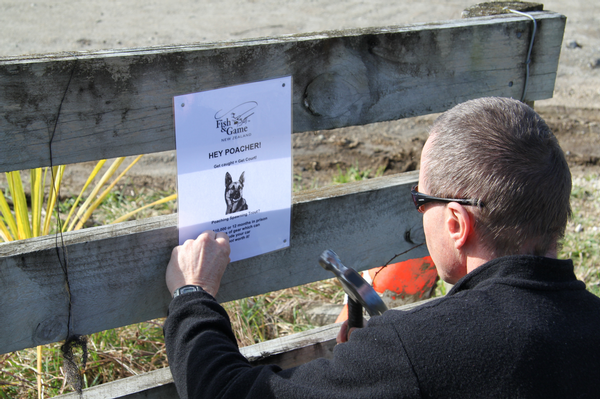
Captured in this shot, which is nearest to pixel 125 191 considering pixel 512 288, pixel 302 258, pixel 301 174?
pixel 301 174

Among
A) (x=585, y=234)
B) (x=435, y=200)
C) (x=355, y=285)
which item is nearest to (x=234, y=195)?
(x=355, y=285)

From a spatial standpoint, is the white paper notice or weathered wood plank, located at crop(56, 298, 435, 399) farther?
weathered wood plank, located at crop(56, 298, 435, 399)

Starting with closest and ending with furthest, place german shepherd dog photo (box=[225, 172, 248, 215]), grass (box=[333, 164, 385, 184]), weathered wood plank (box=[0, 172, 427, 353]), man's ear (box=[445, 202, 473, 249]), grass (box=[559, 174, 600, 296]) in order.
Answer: man's ear (box=[445, 202, 473, 249]) → weathered wood plank (box=[0, 172, 427, 353]) → german shepherd dog photo (box=[225, 172, 248, 215]) → grass (box=[559, 174, 600, 296]) → grass (box=[333, 164, 385, 184])

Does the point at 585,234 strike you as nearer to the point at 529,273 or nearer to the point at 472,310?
the point at 529,273

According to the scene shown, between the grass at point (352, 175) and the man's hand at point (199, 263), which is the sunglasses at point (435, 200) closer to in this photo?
the man's hand at point (199, 263)

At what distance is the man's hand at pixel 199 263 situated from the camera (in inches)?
59.5

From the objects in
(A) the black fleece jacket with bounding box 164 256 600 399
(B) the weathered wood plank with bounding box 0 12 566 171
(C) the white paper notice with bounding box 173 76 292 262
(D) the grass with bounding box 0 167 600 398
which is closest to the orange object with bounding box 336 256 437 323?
(D) the grass with bounding box 0 167 600 398

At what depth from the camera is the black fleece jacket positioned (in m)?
1.11

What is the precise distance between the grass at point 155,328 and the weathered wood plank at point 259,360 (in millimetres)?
507

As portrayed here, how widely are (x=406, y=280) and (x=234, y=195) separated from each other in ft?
4.76

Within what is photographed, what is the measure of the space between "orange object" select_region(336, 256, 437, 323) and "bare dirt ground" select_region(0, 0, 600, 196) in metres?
1.54

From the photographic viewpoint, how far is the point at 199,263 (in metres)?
1.51

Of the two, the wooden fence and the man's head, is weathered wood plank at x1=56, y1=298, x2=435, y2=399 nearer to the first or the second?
the wooden fence

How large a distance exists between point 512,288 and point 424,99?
790mm
